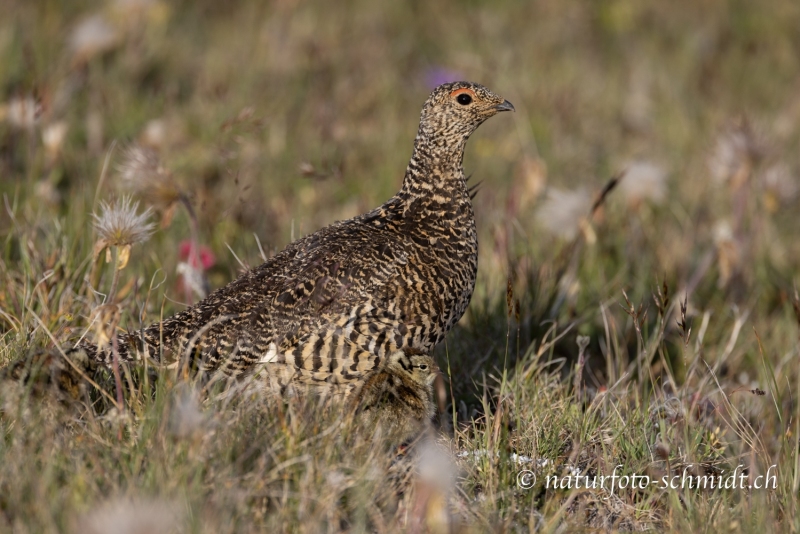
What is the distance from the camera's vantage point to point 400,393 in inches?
160

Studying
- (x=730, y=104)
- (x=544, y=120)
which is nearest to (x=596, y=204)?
(x=544, y=120)

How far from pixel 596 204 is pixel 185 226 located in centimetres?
270

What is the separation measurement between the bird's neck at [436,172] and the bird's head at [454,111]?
20 millimetres

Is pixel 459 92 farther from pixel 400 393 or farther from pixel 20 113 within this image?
pixel 20 113

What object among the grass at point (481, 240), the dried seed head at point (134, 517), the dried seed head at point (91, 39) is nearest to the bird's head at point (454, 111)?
the grass at point (481, 240)

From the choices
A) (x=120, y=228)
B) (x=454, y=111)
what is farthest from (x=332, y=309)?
(x=454, y=111)

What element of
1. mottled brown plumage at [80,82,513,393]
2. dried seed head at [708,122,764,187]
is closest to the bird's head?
mottled brown plumage at [80,82,513,393]

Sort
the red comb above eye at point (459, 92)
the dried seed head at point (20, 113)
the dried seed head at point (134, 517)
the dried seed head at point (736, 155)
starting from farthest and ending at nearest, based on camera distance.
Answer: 1. the dried seed head at point (736, 155)
2. the dried seed head at point (20, 113)
3. the red comb above eye at point (459, 92)
4. the dried seed head at point (134, 517)

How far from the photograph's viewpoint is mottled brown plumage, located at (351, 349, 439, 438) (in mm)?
3951

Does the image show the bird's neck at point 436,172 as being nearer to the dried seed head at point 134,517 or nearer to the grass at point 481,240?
the grass at point 481,240

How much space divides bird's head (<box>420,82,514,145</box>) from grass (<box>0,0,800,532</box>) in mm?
812

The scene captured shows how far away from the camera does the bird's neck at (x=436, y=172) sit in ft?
15.5

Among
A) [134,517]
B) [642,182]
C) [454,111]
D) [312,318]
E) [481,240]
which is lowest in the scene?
[481,240]

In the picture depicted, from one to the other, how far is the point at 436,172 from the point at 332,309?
3.23 ft
